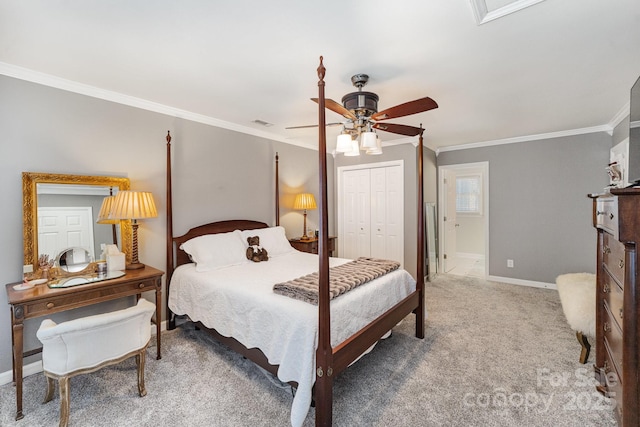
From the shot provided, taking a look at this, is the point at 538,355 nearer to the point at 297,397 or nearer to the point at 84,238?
the point at 297,397

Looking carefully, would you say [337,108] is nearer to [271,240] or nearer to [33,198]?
[271,240]

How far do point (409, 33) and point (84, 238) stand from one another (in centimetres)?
304

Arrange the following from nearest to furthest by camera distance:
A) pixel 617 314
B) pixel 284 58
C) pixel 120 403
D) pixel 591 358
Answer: pixel 617 314, pixel 120 403, pixel 284 58, pixel 591 358

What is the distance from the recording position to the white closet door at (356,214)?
16.7ft

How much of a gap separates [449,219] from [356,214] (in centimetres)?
184

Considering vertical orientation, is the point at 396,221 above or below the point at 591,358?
above

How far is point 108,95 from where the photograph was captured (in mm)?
2615

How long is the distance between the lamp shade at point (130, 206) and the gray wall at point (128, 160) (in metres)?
0.42

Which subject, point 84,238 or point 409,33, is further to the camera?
point 84,238

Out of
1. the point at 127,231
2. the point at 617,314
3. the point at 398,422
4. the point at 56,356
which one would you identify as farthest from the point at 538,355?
the point at 127,231

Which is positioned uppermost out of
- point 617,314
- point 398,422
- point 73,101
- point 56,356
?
point 73,101

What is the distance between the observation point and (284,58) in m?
2.01

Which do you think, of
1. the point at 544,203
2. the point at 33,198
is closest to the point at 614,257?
the point at 544,203

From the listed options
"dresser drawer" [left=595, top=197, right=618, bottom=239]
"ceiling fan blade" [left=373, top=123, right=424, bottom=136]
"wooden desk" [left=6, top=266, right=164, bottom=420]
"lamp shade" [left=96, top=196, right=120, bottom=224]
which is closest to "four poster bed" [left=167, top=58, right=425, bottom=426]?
"ceiling fan blade" [left=373, top=123, right=424, bottom=136]
